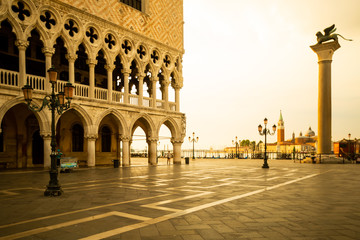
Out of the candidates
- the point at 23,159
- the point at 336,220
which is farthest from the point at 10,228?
the point at 23,159

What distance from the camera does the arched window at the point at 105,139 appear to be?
77.0 feet

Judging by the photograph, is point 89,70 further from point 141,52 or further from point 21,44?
point 21,44

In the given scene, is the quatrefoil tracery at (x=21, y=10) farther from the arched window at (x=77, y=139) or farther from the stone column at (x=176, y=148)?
the stone column at (x=176, y=148)

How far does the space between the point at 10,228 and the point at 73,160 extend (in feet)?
39.4

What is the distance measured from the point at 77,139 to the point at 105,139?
2.58m

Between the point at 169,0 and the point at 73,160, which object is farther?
the point at 169,0

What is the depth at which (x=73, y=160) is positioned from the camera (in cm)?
1639

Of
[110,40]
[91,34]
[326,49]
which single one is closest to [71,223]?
[91,34]

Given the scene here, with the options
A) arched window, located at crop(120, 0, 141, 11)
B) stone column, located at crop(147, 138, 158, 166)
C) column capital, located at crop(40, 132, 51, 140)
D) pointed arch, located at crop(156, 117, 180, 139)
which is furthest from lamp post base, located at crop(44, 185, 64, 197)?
arched window, located at crop(120, 0, 141, 11)

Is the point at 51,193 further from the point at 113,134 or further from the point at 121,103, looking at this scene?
the point at 113,134

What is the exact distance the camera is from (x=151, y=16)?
22.6m

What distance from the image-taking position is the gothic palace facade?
15.8m

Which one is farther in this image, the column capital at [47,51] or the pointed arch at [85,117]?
the pointed arch at [85,117]

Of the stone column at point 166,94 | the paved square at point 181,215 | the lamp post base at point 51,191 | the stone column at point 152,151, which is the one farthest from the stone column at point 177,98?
the lamp post base at point 51,191
